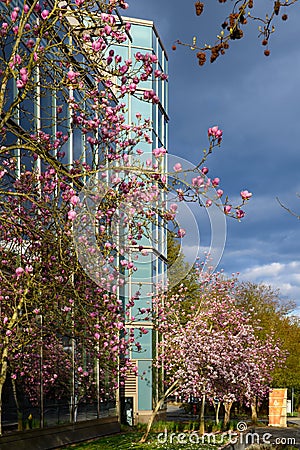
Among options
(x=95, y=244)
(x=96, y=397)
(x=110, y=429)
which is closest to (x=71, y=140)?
(x=96, y=397)

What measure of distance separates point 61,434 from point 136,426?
32.1 ft

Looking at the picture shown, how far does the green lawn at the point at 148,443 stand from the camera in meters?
17.0

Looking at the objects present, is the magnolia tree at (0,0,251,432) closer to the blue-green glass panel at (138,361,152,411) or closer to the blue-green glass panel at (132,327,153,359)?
the blue-green glass panel at (132,327,153,359)

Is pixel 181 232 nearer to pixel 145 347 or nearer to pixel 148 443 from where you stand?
Answer: pixel 148 443

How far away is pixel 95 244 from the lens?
27.5 ft

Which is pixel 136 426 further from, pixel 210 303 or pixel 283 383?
pixel 283 383

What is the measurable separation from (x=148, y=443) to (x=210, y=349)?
5969 millimetres

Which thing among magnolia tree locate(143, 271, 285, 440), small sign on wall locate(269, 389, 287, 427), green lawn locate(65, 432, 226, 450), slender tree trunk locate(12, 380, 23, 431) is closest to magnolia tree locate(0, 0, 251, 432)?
slender tree trunk locate(12, 380, 23, 431)

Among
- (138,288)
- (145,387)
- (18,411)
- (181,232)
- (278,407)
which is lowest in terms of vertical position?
(278,407)

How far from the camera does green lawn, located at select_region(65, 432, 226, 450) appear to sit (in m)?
17.0

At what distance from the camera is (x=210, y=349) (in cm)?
2444

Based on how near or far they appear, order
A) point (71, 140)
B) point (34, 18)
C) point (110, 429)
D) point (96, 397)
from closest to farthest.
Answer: point (34, 18) < point (71, 140) < point (96, 397) < point (110, 429)

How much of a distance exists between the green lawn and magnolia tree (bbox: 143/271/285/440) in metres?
1.63

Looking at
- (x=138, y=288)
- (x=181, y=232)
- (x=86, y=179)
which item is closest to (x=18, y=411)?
(x=86, y=179)
